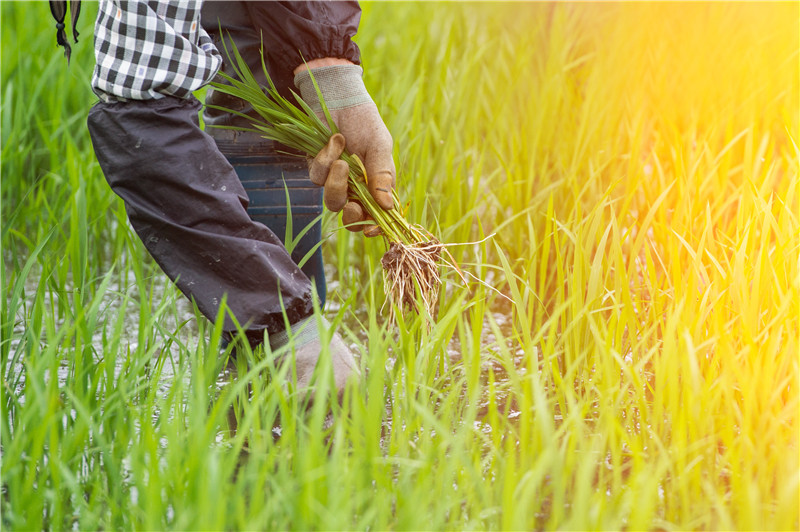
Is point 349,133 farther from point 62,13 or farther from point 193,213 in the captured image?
point 62,13

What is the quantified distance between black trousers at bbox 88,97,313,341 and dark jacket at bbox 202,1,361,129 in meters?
0.22

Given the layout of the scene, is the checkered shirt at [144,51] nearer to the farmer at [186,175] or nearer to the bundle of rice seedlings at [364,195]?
the farmer at [186,175]

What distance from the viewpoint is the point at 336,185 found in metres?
1.44

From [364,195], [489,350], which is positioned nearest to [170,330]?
[364,195]

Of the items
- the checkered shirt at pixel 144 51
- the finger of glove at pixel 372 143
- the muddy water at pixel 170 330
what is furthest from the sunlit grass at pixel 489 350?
the checkered shirt at pixel 144 51

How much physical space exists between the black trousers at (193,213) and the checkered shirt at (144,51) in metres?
0.03

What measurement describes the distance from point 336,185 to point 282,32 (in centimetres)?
28

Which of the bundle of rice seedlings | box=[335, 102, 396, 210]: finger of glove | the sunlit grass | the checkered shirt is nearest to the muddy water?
the sunlit grass

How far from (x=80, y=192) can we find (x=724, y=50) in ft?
7.10

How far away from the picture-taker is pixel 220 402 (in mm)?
1056

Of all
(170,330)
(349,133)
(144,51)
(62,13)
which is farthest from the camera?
(170,330)

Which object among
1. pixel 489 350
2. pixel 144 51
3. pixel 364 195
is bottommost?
pixel 489 350

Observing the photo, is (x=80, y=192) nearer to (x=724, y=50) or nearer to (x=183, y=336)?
(x=183, y=336)

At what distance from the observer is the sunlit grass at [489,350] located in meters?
1.00
